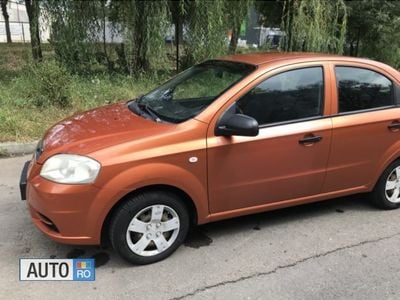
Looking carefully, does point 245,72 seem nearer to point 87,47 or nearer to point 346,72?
point 346,72

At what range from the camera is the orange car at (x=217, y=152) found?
3.26 m

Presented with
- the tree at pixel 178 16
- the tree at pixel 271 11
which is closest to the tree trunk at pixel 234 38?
the tree at pixel 178 16

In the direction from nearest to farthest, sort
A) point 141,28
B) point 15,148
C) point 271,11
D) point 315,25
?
point 15,148 → point 141,28 → point 315,25 → point 271,11

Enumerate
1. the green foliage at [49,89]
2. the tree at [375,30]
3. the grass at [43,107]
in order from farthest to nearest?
the tree at [375,30]
the green foliage at [49,89]
the grass at [43,107]

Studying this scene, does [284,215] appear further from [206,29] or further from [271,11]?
[271,11]

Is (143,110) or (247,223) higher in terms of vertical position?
(143,110)

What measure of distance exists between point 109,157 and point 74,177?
274 mm

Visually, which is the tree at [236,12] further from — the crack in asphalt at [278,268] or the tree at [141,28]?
the crack in asphalt at [278,268]

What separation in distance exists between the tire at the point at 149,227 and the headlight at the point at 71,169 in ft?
1.10

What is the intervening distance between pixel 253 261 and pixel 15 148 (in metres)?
3.90

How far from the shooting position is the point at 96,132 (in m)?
3.55

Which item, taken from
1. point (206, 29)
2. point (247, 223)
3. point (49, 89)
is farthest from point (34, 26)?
point (247, 223)

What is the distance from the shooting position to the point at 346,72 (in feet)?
13.7

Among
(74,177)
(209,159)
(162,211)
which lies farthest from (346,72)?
(74,177)
